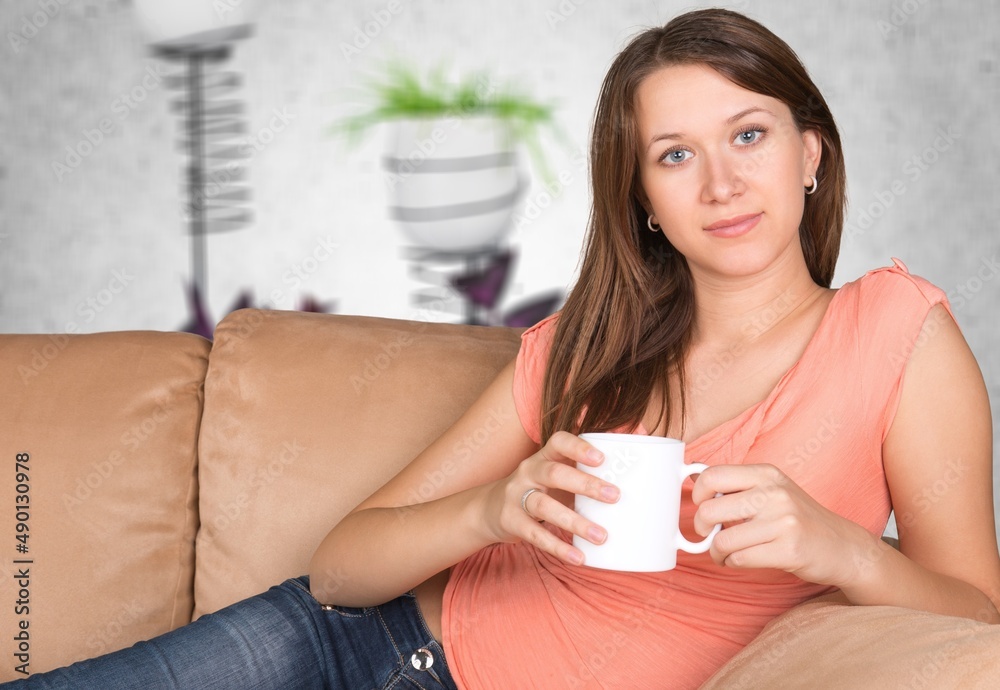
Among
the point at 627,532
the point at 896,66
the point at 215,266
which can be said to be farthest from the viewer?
the point at 215,266

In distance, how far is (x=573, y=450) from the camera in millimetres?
885

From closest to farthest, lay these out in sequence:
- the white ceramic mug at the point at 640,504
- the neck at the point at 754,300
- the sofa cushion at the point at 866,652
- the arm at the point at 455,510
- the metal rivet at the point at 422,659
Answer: the sofa cushion at the point at 866,652, the white ceramic mug at the point at 640,504, the arm at the point at 455,510, the metal rivet at the point at 422,659, the neck at the point at 754,300

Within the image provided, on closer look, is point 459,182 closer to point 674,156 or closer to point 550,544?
point 674,156

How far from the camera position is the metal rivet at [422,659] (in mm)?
1178

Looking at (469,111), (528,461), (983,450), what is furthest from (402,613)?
(469,111)

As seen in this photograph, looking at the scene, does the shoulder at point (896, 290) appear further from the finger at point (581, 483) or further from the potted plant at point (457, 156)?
the potted plant at point (457, 156)

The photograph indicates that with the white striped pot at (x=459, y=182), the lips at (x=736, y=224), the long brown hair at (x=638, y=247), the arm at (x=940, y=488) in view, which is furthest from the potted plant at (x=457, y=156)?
the arm at (x=940, y=488)

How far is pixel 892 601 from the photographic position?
0.96 meters

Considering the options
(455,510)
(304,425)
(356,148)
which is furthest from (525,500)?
(356,148)

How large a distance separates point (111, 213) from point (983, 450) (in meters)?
2.58

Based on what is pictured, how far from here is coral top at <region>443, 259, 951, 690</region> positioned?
110 cm

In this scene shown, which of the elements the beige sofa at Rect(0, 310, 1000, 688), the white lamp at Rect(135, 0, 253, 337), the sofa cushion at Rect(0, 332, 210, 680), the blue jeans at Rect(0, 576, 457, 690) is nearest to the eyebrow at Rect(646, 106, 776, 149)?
the beige sofa at Rect(0, 310, 1000, 688)

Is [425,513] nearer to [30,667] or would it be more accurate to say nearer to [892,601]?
[892,601]

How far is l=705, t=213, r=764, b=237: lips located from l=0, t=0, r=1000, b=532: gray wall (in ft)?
4.88
